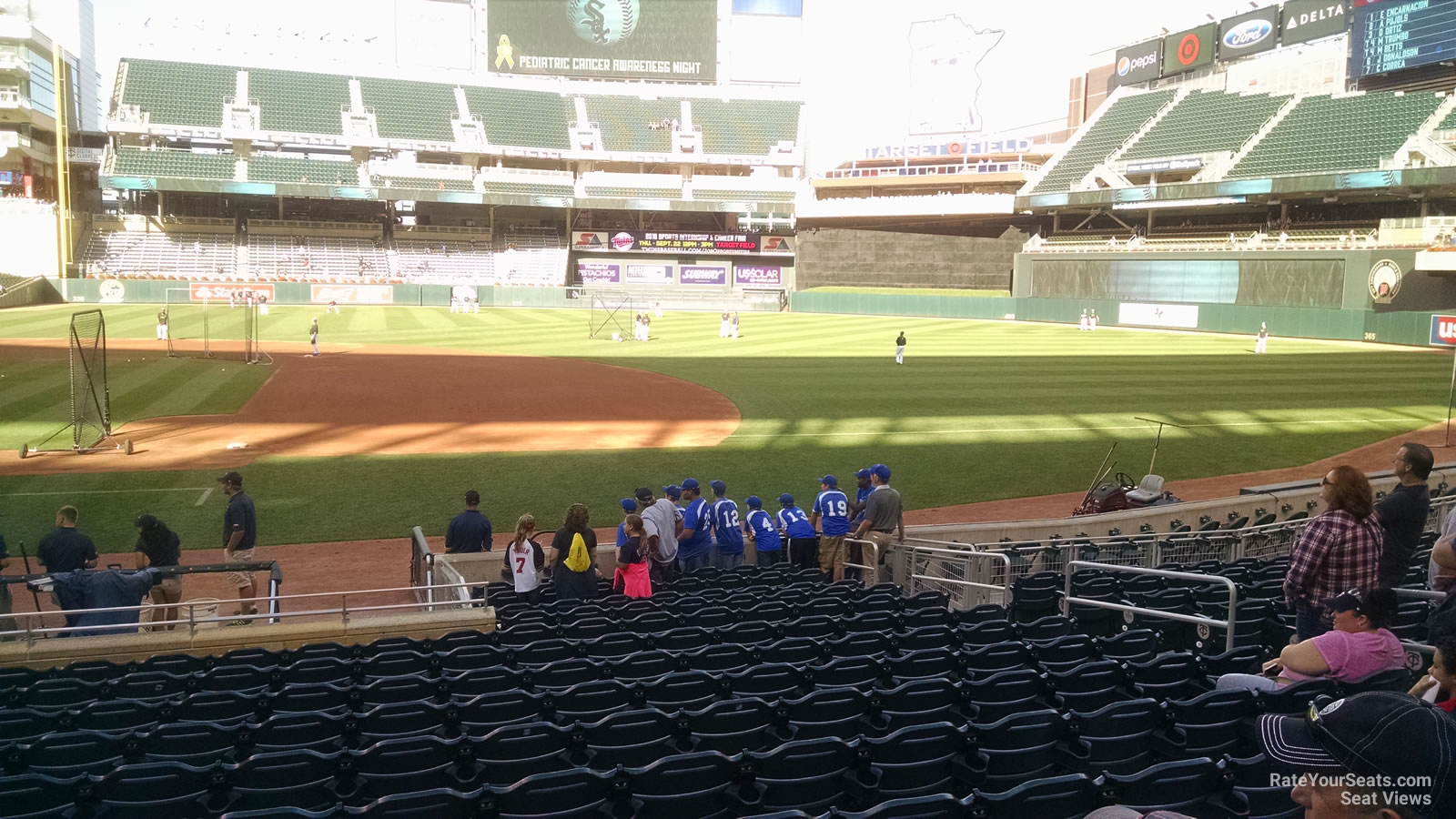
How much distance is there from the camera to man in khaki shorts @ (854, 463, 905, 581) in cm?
1156

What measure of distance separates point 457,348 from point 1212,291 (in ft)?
129

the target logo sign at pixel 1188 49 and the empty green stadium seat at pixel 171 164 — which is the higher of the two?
the target logo sign at pixel 1188 49

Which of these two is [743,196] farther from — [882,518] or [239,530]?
[239,530]

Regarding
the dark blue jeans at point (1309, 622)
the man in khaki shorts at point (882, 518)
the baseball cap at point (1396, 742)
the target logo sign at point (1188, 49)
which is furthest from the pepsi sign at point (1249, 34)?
the baseball cap at point (1396, 742)

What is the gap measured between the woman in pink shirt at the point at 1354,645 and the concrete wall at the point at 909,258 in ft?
222

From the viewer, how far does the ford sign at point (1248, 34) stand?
195 ft

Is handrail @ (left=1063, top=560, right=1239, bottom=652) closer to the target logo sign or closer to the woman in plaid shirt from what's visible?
the woman in plaid shirt

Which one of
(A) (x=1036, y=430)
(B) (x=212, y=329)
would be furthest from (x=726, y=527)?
(B) (x=212, y=329)

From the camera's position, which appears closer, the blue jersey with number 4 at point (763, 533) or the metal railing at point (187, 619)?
the metal railing at point (187, 619)

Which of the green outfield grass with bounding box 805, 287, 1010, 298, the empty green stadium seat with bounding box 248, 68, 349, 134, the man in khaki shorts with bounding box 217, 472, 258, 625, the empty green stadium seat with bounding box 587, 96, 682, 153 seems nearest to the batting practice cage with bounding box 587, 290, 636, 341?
the empty green stadium seat with bounding box 587, 96, 682, 153

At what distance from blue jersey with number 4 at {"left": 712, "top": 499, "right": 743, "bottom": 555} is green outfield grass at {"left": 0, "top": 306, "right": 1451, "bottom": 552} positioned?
431 cm

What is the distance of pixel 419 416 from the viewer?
79.2 feet

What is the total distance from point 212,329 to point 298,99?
31626 mm

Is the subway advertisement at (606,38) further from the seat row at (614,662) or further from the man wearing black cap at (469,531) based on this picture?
the seat row at (614,662)
